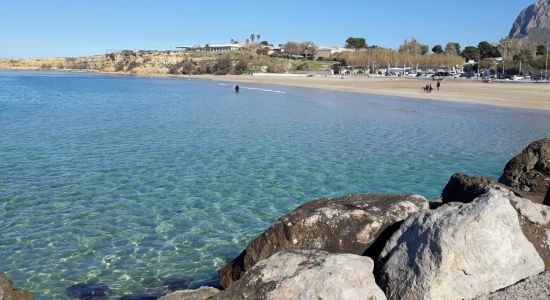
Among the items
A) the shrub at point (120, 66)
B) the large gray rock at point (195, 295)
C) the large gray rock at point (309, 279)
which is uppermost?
the shrub at point (120, 66)

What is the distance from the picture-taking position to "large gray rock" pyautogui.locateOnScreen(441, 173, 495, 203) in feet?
27.8

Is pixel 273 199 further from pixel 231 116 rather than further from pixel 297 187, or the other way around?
pixel 231 116

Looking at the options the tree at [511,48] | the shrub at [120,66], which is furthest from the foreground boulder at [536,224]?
the shrub at [120,66]

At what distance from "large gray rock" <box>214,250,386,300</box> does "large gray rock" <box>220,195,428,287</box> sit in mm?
913

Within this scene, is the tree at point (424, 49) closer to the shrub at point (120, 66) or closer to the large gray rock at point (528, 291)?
the shrub at point (120, 66)

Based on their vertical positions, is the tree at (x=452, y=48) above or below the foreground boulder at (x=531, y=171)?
above

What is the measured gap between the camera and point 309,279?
18.3 ft

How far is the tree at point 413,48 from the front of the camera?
16227cm

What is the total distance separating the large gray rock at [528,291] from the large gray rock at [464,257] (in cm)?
7

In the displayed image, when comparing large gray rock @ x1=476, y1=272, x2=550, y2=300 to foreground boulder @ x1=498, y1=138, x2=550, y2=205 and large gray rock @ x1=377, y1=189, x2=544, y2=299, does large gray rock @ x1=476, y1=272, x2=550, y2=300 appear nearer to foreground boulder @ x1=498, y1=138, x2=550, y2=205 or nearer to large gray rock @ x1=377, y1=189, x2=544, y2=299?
large gray rock @ x1=377, y1=189, x2=544, y2=299

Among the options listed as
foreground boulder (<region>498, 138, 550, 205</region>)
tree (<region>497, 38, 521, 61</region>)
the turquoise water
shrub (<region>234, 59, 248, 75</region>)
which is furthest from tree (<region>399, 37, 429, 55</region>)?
foreground boulder (<region>498, 138, 550, 205</region>)

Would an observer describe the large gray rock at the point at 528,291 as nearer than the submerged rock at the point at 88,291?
Yes

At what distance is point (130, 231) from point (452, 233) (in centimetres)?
794

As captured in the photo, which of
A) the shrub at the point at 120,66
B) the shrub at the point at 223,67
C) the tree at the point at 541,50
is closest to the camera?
the tree at the point at 541,50
